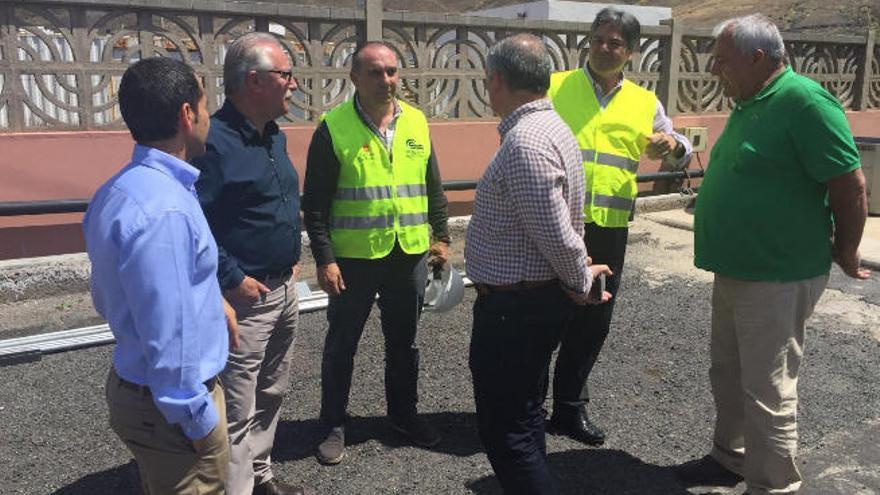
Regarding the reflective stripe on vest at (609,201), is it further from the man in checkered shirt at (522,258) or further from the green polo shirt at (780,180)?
the man in checkered shirt at (522,258)

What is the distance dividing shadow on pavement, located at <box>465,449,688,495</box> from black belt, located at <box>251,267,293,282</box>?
118 cm

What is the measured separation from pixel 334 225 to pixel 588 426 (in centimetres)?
154

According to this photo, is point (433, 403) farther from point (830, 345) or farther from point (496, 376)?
point (830, 345)

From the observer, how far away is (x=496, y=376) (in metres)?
2.39

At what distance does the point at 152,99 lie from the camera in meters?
1.74

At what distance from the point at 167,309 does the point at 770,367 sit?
211 centimetres

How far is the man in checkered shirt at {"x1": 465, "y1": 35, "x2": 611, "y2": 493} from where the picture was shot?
2.20 metres

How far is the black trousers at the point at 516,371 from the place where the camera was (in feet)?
7.73

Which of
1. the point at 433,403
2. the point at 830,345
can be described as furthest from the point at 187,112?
the point at 830,345

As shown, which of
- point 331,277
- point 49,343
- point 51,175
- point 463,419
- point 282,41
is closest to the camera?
point 331,277

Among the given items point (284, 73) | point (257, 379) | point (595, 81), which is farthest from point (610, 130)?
point (257, 379)

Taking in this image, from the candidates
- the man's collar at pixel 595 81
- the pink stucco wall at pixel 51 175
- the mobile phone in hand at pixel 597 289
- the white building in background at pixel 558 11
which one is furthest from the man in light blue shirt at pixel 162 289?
the white building in background at pixel 558 11

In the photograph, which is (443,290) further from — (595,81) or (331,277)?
(595,81)

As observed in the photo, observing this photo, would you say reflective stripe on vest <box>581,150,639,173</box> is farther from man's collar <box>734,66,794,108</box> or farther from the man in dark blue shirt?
the man in dark blue shirt
